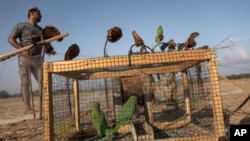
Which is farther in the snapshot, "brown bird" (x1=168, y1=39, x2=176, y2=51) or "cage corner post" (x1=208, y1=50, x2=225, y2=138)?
"brown bird" (x1=168, y1=39, x2=176, y2=51)

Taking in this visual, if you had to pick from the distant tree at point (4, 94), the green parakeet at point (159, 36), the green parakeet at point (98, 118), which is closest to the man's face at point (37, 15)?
the green parakeet at point (159, 36)

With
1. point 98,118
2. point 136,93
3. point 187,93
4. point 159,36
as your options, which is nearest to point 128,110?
point 98,118

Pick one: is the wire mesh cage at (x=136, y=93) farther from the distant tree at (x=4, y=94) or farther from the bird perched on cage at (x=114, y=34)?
the distant tree at (x=4, y=94)

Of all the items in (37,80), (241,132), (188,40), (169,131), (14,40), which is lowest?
(169,131)

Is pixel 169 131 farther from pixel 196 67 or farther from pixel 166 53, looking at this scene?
pixel 166 53

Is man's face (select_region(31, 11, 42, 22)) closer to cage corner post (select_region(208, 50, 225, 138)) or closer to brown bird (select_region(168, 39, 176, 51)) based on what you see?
brown bird (select_region(168, 39, 176, 51))

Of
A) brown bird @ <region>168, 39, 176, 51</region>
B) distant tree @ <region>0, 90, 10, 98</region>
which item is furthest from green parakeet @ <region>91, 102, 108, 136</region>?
distant tree @ <region>0, 90, 10, 98</region>

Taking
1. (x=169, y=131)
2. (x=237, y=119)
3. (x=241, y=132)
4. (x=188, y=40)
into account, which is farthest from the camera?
(x=237, y=119)

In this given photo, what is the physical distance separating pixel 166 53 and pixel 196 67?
3.11 feet

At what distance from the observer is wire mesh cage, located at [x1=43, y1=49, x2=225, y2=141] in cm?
215

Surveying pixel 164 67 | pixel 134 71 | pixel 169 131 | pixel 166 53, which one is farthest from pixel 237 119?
pixel 166 53

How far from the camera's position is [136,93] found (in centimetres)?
411

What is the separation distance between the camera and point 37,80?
431 cm

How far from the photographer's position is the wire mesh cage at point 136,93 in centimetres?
215
